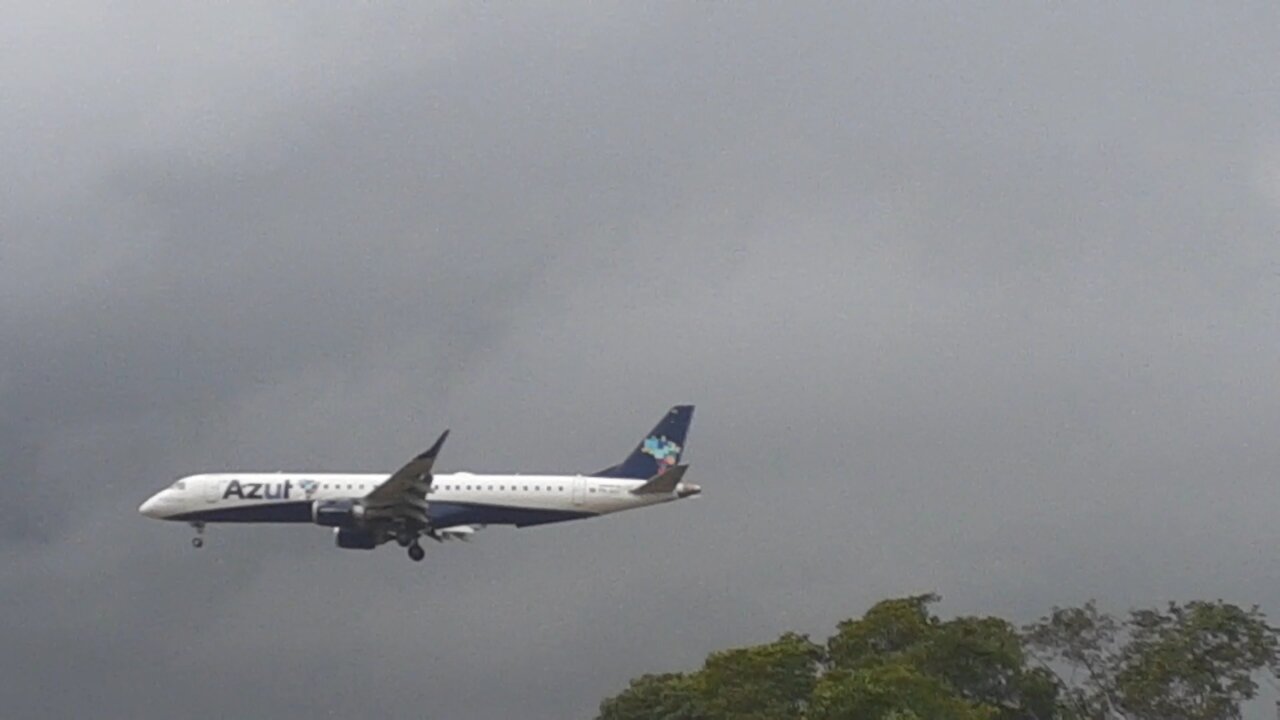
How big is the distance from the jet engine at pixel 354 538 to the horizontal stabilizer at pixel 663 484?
15642 mm

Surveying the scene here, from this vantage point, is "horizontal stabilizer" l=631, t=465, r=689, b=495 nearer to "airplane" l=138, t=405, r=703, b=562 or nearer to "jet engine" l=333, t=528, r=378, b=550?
"airplane" l=138, t=405, r=703, b=562

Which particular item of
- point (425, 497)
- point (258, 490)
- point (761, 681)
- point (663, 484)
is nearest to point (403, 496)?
point (425, 497)

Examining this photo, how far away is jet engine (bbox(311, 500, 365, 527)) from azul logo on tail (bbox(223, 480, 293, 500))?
3.97 m

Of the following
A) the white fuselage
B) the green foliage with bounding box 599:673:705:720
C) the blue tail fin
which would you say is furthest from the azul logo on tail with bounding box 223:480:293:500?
the green foliage with bounding box 599:673:705:720

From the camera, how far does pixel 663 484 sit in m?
107

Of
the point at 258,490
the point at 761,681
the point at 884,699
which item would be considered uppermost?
the point at 258,490

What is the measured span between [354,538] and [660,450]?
18762 mm

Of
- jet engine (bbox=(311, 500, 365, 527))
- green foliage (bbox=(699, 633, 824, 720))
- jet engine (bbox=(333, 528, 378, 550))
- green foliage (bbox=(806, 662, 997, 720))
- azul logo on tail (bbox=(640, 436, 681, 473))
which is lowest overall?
green foliage (bbox=(806, 662, 997, 720))

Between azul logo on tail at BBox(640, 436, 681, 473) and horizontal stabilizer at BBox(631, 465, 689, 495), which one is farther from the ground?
azul logo on tail at BBox(640, 436, 681, 473)

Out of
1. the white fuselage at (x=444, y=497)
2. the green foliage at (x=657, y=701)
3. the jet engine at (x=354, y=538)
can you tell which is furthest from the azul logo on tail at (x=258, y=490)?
the green foliage at (x=657, y=701)

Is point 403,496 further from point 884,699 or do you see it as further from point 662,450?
point 884,699

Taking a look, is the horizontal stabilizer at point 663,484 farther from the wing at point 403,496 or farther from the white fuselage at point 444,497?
the wing at point 403,496

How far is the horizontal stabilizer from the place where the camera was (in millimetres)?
105500

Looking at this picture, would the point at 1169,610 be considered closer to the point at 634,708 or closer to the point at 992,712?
the point at 992,712
